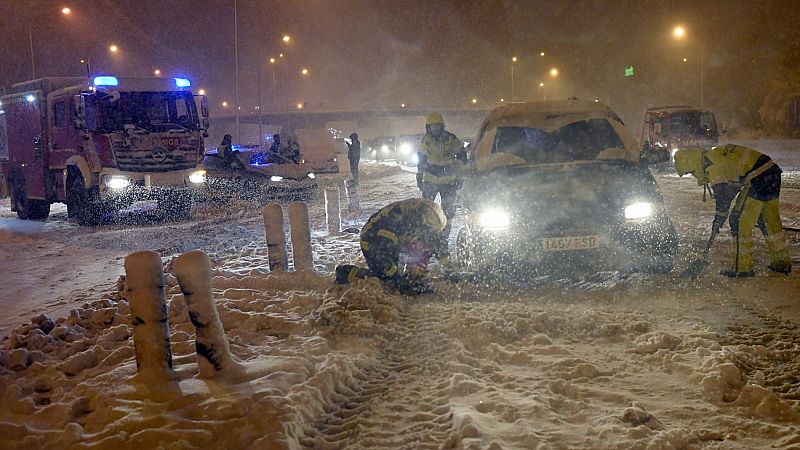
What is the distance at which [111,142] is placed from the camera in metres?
14.5

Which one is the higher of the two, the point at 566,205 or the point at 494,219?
the point at 566,205

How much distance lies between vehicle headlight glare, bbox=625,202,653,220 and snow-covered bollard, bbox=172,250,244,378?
4312mm

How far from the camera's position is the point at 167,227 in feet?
48.2

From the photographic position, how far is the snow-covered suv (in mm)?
6762

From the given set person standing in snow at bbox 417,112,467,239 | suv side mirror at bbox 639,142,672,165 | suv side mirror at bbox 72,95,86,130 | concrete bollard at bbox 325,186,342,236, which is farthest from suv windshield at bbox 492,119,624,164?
suv side mirror at bbox 72,95,86,130

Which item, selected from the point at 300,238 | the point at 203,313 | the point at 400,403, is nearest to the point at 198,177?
the point at 300,238

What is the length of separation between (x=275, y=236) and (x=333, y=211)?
3.87m

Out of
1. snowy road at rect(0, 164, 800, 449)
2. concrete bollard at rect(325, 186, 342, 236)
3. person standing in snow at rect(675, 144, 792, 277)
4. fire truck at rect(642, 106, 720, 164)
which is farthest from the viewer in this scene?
fire truck at rect(642, 106, 720, 164)

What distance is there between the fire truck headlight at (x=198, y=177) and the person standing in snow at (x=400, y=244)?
31.5ft

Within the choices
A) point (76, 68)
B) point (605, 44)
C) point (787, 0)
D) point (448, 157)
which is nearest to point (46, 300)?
point (448, 157)

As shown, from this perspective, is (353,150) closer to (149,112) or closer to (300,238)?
(149,112)

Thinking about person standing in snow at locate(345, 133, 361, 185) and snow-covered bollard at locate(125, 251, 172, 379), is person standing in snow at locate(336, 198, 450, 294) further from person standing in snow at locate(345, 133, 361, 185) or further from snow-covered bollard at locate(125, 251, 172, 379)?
person standing in snow at locate(345, 133, 361, 185)

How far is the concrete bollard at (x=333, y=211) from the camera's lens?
11945mm

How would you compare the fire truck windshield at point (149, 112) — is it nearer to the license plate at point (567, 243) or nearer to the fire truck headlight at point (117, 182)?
the fire truck headlight at point (117, 182)
